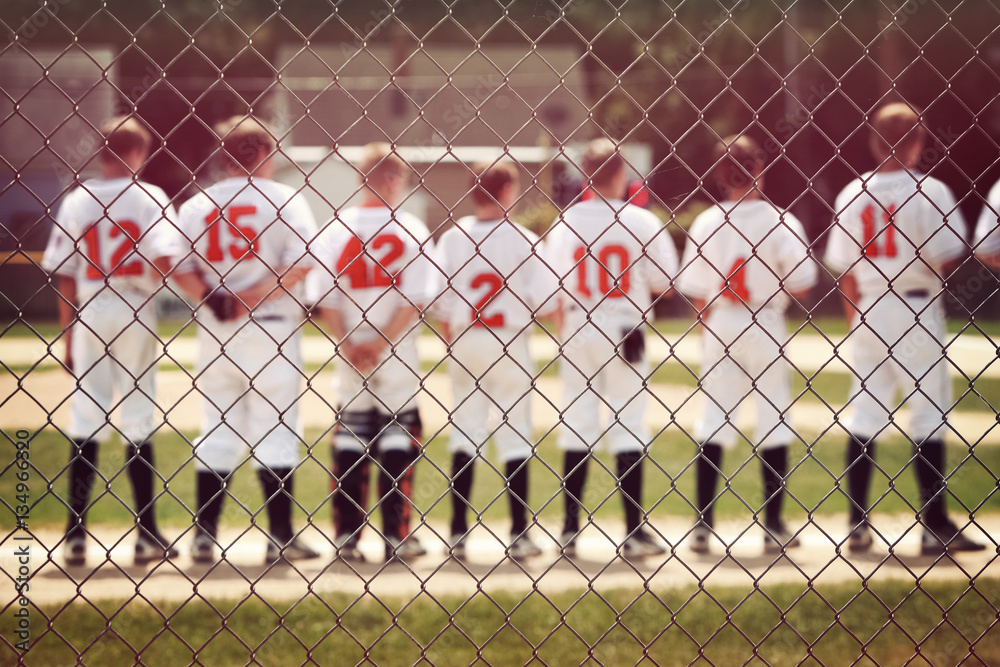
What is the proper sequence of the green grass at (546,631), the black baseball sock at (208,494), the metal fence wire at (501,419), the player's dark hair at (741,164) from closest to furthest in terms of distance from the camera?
the metal fence wire at (501,419), the green grass at (546,631), the player's dark hair at (741,164), the black baseball sock at (208,494)

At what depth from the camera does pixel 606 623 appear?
3.03m

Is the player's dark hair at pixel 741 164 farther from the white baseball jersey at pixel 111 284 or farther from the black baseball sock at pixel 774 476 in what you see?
the white baseball jersey at pixel 111 284

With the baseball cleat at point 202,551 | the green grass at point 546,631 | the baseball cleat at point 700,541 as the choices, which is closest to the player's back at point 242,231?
the baseball cleat at point 202,551

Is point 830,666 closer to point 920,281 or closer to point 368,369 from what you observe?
point 920,281

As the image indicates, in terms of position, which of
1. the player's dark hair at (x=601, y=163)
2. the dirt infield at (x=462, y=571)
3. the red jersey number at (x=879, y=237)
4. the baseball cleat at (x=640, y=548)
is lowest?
the dirt infield at (x=462, y=571)

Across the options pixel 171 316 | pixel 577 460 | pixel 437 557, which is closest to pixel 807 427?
pixel 577 460

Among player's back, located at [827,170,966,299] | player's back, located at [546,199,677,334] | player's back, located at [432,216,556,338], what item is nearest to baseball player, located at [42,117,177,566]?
player's back, located at [432,216,556,338]

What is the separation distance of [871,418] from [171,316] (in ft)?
46.6

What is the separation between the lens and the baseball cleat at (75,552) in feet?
11.6

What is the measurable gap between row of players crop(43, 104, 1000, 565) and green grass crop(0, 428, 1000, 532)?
0.30 metres

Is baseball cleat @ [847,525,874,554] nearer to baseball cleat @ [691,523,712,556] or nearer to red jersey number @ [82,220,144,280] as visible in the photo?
baseball cleat @ [691,523,712,556]

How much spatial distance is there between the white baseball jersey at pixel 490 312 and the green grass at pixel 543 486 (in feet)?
0.89

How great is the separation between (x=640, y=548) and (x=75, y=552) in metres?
2.46

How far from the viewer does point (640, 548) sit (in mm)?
3883
